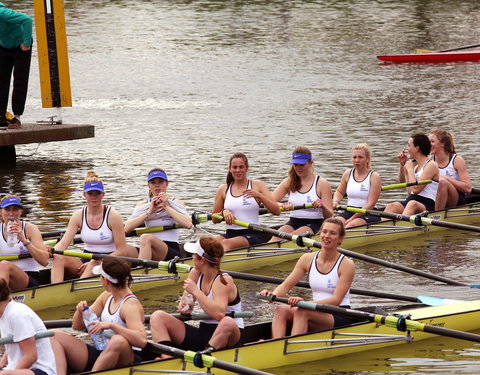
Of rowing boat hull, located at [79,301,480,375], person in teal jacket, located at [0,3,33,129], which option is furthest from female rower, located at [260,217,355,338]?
person in teal jacket, located at [0,3,33,129]

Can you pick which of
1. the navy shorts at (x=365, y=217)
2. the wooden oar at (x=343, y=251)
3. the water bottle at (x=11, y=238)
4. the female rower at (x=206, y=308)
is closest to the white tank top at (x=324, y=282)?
the female rower at (x=206, y=308)

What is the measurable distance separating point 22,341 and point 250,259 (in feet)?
18.1

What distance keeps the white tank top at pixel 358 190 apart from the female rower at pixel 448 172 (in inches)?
51.9

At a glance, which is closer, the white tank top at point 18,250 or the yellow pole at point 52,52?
the white tank top at point 18,250

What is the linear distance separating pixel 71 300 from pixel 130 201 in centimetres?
555

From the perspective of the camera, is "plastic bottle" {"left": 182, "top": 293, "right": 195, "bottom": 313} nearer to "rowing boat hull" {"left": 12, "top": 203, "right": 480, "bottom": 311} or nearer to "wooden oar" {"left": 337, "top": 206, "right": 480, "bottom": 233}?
"rowing boat hull" {"left": 12, "top": 203, "right": 480, "bottom": 311}

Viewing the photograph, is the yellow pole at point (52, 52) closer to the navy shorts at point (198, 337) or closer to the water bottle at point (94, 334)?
the navy shorts at point (198, 337)

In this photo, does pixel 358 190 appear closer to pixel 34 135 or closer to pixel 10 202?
pixel 10 202

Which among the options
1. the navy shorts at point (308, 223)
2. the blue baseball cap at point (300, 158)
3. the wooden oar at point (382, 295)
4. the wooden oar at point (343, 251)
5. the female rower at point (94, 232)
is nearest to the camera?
the wooden oar at point (382, 295)

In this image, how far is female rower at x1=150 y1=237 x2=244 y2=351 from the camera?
31.6 ft

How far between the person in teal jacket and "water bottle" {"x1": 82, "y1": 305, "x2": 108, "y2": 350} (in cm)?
1008

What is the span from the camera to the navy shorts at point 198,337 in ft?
32.4

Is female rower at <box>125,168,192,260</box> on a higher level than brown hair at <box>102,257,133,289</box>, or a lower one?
lower

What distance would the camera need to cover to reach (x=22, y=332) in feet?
28.0
